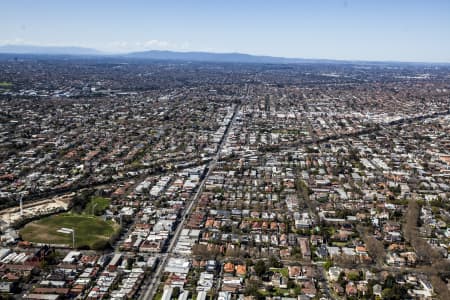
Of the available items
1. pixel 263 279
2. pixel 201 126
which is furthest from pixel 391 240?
pixel 201 126

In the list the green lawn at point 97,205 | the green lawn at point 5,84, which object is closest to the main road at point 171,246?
the green lawn at point 97,205

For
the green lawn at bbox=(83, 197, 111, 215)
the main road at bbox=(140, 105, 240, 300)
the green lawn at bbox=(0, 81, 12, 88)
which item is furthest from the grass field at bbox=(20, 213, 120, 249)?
the green lawn at bbox=(0, 81, 12, 88)

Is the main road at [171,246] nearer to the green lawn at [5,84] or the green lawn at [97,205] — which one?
the green lawn at [97,205]

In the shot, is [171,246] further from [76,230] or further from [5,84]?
[5,84]

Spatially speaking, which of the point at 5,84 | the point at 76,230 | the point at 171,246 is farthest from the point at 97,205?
the point at 5,84

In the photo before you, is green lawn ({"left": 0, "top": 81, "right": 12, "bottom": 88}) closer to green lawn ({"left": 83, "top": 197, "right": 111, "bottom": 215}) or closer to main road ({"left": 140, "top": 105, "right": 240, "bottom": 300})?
main road ({"left": 140, "top": 105, "right": 240, "bottom": 300})
